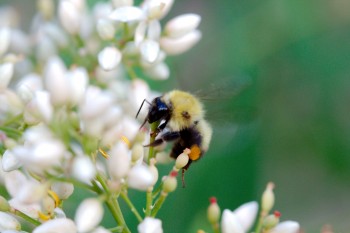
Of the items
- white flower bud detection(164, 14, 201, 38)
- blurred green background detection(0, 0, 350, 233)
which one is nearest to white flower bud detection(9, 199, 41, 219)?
white flower bud detection(164, 14, 201, 38)

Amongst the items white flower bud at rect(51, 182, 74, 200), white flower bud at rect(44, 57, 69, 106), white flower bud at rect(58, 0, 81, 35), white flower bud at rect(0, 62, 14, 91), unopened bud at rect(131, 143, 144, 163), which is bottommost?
white flower bud at rect(51, 182, 74, 200)

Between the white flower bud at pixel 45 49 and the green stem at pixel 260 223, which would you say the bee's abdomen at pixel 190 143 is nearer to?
the green stem at pixel 260 223

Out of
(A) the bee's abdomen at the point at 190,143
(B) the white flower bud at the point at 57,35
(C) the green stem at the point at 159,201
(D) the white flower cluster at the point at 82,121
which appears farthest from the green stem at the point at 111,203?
(B) the white flower bud at the point at 57,35

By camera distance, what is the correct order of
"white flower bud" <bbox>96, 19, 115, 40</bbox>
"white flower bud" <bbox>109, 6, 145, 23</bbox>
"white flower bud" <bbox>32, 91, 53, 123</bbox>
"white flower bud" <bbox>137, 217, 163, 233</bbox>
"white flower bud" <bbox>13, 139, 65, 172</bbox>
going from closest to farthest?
1. "white flower bud" <bbox>13, 139, 65, 172</bbox>
2. "white flower bud" <bbox>32, 91, 53, 123</bbox>
3. "white flower bud" <bbox>137, 217, 163, 233</bbox>
4. "white flower bud" <bbox>109, 6, 145, 23</bbox>
5. "white flower bud" <bbox>96, 19, 115, 40</bbox>

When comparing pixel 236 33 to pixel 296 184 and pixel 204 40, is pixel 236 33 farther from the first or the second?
pixel 296 184

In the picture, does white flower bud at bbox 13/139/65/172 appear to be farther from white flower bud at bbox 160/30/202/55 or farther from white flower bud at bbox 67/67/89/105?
white flower bud at bbox 160/30/202/55

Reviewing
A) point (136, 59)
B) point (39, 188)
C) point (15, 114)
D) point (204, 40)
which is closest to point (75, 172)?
point (39, 188)
